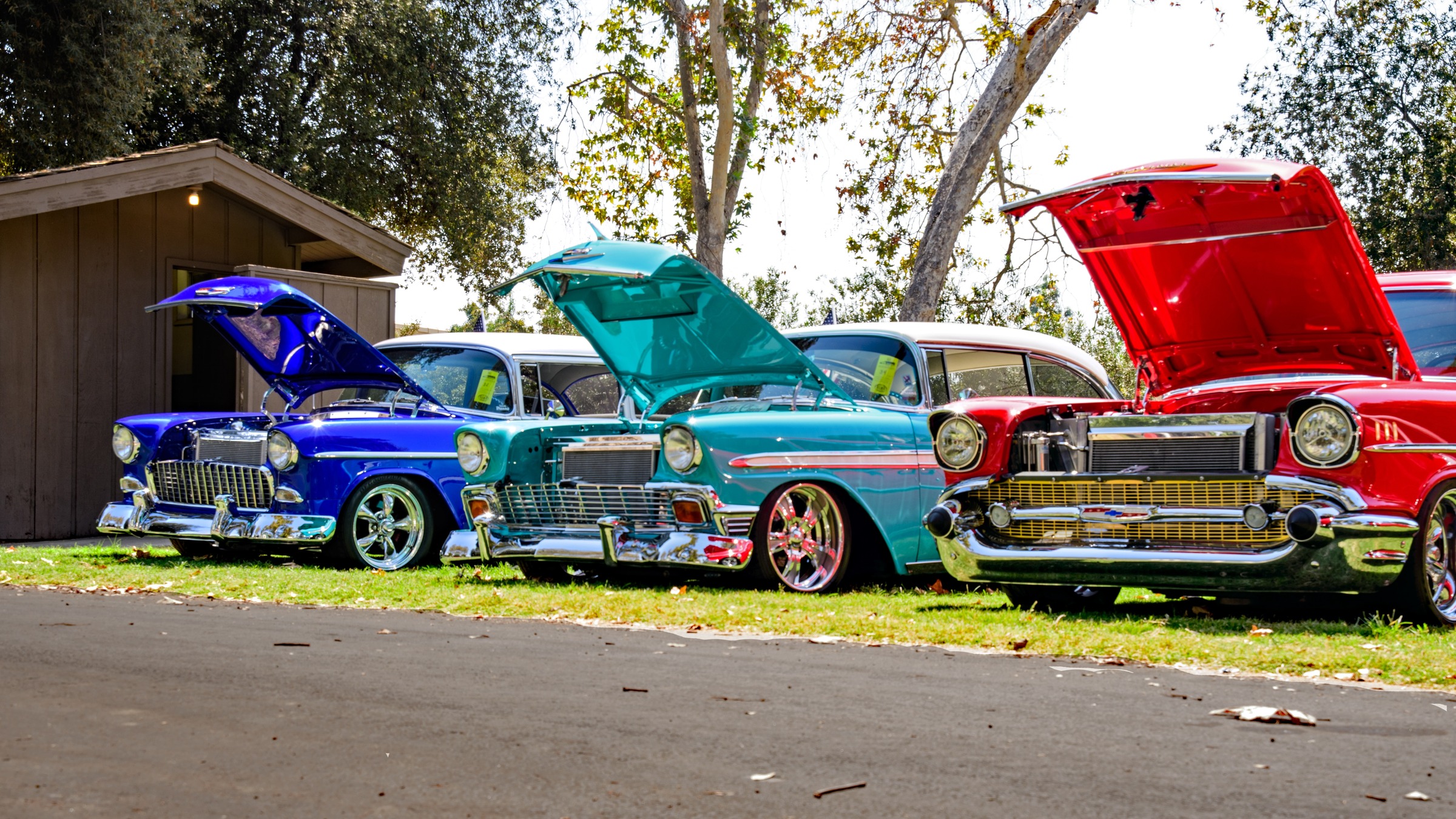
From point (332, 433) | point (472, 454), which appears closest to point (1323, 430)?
point (472, 454)

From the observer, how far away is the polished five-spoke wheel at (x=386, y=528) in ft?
32.1

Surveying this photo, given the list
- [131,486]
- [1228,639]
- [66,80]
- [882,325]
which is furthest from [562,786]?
[66,80]

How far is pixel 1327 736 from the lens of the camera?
397 cm

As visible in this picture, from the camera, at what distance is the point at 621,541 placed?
7.93 meters

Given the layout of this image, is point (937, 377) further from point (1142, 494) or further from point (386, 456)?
point (386, 456)

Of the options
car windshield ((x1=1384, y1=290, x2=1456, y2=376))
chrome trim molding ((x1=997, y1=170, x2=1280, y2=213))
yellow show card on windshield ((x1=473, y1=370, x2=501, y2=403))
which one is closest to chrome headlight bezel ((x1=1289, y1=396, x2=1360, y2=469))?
chrome trim molding ((x1=997, y1=170, x2=1280, y2=213))

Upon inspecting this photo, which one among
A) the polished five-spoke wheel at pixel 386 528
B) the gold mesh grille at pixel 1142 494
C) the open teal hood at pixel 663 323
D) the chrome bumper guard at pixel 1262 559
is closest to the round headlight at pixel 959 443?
the gold mesh grille at pixel 1142 494

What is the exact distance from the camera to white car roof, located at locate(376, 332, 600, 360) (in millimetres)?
10602

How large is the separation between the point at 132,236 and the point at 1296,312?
1078 cm

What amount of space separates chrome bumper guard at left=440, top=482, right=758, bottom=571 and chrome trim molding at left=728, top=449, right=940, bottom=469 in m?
0.25

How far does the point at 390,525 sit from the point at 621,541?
2.66 metres

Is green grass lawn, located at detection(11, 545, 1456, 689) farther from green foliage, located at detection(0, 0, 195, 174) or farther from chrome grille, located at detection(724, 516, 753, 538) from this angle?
green foliage, located at detection(0, 0, 195, 174)

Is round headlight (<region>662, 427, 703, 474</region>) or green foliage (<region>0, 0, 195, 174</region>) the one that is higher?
green foliage (<region>0, 0, 195, 174</region>)

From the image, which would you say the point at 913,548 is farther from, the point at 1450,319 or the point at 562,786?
the point at 562,786
